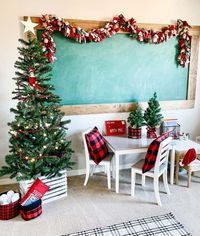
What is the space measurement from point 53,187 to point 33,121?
2.93 feet

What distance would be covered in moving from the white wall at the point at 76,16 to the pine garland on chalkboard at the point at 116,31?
0.43ft

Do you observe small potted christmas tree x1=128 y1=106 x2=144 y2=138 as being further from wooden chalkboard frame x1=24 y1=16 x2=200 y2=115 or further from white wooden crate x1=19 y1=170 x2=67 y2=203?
white wooden crate x1=19 y1=170 x2=67 y2=203

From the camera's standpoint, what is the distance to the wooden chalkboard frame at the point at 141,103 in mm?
3269

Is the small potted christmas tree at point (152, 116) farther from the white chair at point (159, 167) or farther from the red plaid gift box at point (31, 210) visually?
the red plaid gift box at point (31, 210)

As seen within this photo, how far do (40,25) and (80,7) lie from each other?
616mm

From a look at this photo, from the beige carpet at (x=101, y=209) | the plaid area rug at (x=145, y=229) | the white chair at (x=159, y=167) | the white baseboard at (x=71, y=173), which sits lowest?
the plaid area rug at (x=145, y=229)

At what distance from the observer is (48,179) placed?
2.86m

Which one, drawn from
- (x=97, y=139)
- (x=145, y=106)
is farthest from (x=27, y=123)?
(x=145, y=106)

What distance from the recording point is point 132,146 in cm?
312

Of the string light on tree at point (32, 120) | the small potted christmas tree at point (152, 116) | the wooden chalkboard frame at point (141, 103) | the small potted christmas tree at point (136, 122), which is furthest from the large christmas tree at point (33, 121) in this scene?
the small potted christmas tree at point (152, 116)

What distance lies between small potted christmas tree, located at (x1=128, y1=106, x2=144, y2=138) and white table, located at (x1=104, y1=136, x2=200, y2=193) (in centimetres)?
10

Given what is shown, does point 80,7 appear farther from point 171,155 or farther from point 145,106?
point 171,155

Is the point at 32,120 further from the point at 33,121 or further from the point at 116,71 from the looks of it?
the point at 116,71

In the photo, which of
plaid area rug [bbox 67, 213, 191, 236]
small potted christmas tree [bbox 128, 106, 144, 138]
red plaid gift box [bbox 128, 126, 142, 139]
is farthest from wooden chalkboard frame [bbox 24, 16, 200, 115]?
plaid area rug [bbox 67, 213, 191, 236]
